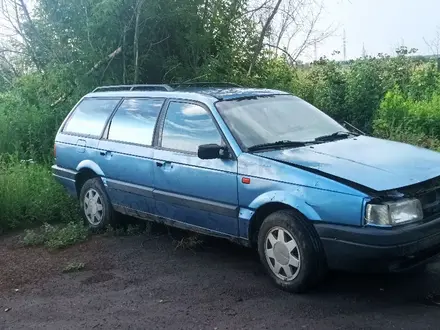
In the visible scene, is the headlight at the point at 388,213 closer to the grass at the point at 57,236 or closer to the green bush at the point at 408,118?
the grass at the point at 57,236

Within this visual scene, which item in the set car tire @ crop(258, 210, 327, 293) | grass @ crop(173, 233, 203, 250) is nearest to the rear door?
grass @ crop(173, 233, 203, 250)

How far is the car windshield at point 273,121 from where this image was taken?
5297 mm

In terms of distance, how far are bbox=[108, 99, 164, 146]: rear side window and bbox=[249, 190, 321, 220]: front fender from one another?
174 centimetres

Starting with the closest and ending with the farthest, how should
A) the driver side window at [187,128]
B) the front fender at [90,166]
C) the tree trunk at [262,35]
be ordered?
the driver side window at [187,128], the front fender at [90,166], the tree trunk at [262,35]

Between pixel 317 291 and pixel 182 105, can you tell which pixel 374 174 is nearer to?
pixel 317 291

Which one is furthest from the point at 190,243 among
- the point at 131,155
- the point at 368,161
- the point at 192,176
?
the point at 368,161

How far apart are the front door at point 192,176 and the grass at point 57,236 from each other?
52.4 inches

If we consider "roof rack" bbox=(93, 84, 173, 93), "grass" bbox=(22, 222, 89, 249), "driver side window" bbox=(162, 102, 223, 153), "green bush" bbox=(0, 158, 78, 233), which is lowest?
"grass" bbox=(22, 222, 89, 249)

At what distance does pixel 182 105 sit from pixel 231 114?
66cm

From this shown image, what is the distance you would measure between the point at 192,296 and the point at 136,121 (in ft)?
7.84

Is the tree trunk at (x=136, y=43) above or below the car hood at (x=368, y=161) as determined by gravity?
above

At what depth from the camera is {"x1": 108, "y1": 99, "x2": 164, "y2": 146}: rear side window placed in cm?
614

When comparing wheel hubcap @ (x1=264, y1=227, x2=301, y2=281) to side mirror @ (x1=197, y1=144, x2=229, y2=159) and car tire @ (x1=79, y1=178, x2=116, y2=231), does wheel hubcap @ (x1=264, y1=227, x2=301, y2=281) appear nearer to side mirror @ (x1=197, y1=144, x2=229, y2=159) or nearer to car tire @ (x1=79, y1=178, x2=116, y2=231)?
side mirror @ (x1=197, y1=144, x2=229, y2=159)

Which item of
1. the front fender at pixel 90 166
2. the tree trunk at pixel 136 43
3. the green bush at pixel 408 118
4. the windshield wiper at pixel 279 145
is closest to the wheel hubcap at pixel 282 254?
the windshield wiper at pixel 279 145
